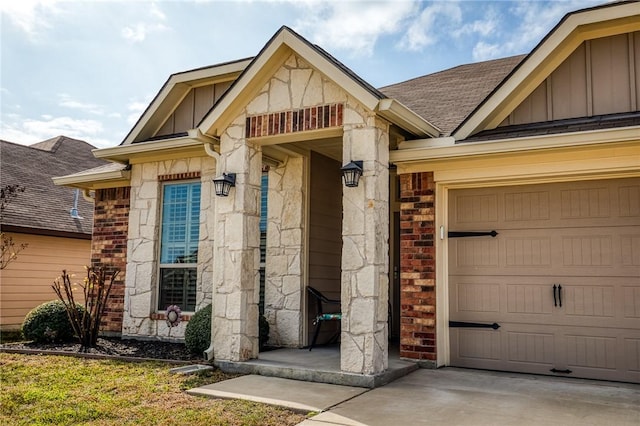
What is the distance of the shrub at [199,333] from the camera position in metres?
7.24

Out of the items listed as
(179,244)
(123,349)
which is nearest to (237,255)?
(179,244)

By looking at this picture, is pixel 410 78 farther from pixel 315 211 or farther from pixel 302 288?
pixel 302 288

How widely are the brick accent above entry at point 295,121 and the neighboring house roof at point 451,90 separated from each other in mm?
1665

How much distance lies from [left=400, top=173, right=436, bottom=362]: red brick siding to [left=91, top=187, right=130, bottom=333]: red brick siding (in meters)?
4.79

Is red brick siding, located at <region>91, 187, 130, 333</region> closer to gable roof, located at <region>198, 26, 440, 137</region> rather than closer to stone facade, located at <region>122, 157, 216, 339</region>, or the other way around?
stone facade, located at <region>122, 157, 216, 339</region>

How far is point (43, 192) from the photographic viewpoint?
13.8 meters

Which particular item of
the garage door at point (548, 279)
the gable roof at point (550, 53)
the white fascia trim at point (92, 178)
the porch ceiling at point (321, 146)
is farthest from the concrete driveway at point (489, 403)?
the white fascia trim at point (92, 178)

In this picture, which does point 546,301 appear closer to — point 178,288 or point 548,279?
point 548,279

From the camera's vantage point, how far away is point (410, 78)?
11227 mm

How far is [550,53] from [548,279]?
259 cm

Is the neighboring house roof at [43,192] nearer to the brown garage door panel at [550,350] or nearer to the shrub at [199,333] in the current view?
the shrub at [199,333]

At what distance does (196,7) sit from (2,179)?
777 cm

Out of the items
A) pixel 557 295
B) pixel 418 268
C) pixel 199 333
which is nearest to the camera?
pixel 557 295

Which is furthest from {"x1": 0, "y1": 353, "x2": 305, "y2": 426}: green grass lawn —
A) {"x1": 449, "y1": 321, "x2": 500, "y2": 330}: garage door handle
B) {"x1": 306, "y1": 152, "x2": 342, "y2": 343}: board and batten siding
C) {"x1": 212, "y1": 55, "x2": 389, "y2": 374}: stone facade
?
{"x1": 449, "y1": 321, "x2": 500, "y2": 330}: garage door handle
